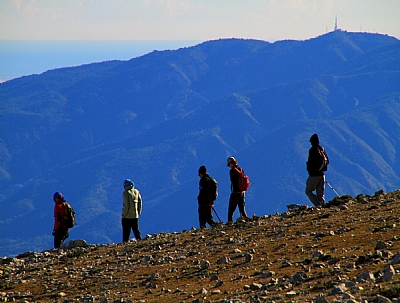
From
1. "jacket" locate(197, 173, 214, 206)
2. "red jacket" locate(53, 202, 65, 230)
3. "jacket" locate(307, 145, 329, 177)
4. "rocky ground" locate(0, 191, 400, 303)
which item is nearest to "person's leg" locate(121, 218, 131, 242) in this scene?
"rocky ground" locate(0, 191, 400, 303)

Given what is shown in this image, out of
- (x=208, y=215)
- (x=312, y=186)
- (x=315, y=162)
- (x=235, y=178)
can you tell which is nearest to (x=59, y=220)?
(x=208, y=215)

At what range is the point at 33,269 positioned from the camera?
17812mm

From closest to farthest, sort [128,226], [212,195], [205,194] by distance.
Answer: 1. [205,194]
2. [212,195]
3. [128,226]

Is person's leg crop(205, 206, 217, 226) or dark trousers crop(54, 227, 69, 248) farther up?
dark trousers crop(54, 227, 69, 248)

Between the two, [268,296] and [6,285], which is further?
[6,285]

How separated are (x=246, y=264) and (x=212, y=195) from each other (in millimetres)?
8013

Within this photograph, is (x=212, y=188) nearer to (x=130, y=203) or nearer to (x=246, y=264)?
(x=130, y=203)

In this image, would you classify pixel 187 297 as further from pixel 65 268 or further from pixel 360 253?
pixel 65 268

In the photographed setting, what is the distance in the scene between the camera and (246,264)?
44.1ft

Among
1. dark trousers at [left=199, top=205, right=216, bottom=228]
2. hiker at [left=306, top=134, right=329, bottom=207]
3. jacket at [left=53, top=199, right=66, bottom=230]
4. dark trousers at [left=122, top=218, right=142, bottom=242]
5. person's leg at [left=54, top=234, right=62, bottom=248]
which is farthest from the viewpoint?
person's leg at [left=54, top=234, right=62, bottom=248]

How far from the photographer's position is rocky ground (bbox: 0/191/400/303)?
1016 cm

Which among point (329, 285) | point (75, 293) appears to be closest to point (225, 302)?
point (329, 285)

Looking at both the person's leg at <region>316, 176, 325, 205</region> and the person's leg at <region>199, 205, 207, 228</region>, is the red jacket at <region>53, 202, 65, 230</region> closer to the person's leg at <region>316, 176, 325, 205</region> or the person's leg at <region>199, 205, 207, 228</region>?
the person's leg at <region>199, 205, 207, 228</region>

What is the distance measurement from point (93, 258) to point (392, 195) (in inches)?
327
